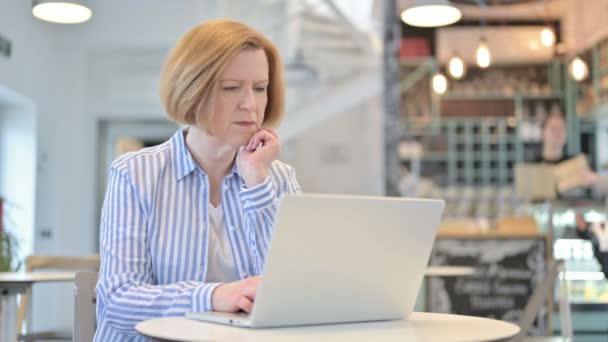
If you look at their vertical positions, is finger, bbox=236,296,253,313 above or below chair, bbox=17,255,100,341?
above

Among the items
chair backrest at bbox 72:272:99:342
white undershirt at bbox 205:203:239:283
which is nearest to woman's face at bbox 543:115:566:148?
chair backrest at bbox 72:272:99:342

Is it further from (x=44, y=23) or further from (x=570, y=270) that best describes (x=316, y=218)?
(x=44, y=23)

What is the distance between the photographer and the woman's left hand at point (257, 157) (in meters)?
1.70

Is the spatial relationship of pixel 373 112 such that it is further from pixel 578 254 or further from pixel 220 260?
pixel 220 260

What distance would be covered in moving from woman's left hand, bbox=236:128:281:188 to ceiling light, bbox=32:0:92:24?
3.22m

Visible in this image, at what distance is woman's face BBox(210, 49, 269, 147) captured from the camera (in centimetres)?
165

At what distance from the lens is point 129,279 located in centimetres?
155

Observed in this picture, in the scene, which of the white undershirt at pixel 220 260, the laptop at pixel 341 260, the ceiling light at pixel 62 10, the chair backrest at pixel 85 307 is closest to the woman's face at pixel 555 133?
the ceiling light at pixel 62 10

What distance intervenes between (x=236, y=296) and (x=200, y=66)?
463mm

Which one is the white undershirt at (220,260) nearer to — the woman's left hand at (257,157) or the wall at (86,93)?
the woman's left hand at (257,157)

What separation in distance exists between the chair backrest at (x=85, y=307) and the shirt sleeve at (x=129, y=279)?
29 cm

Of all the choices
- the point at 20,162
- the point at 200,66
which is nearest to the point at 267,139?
the point at 200,66

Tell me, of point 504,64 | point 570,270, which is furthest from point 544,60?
point 570,270

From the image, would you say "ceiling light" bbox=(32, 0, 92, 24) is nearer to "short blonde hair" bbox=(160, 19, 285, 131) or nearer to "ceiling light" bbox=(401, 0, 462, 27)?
"ceiling light" bbox=(401, 0, 462, 27)
